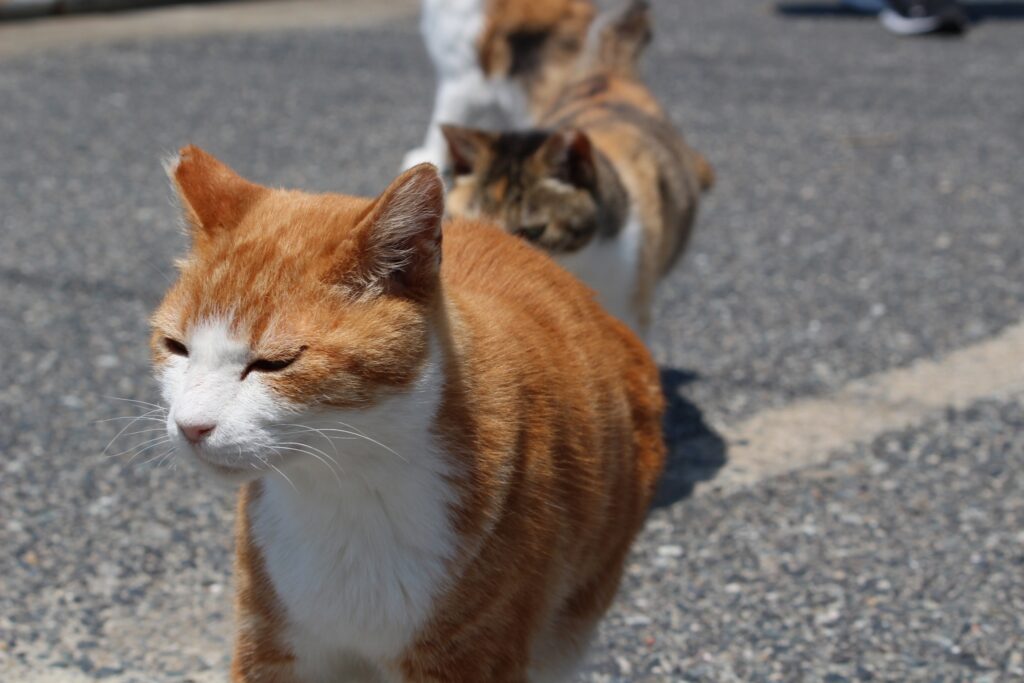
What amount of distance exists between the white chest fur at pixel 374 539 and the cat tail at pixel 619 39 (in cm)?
321

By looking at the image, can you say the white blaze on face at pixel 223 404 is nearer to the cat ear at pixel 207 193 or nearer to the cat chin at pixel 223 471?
the cat chin at pixel 223 471

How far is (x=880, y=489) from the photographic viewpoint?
3.39 metres

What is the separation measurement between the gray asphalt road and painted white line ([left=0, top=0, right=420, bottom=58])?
1.20 ft

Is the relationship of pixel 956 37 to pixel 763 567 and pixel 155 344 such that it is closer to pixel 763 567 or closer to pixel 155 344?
pixel 763 567

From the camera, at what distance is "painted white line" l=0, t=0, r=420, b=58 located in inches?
341

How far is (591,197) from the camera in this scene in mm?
3623

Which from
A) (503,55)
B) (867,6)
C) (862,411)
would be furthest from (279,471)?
(867,6)

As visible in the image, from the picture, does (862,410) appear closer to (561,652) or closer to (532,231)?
(532,231)

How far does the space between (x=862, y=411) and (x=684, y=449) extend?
61 cm

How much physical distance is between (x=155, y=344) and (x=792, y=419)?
96.4 inches

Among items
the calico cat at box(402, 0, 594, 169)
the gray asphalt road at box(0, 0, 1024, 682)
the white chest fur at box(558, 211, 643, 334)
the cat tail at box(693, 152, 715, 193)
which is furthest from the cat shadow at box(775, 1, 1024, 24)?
the white chest fur at box(558, 211, 643, 334)

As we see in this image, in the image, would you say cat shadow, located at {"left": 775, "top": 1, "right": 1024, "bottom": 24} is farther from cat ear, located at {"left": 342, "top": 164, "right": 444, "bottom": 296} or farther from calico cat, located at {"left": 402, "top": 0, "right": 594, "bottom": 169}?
cat ear, located at {"left": 342, "top": 164, "right": 444, "bottom": 296}

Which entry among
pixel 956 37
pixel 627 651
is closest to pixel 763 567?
pixel 627 651

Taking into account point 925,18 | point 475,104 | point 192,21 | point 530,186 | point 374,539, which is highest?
point 374,539
